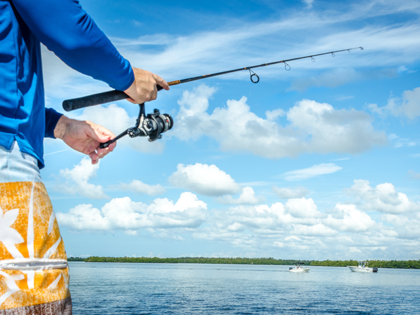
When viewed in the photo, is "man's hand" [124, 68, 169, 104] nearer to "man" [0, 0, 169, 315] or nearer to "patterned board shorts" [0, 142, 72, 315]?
"man" [0, 0, 169, 315]

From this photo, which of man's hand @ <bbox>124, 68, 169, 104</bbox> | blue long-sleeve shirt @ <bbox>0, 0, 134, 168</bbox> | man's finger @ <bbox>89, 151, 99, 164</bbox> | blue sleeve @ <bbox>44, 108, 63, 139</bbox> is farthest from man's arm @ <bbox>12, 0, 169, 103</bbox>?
man's finger @ <bbox>89, 151, 99, 164</bbox>

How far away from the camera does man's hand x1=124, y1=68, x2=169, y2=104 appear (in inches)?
71.5

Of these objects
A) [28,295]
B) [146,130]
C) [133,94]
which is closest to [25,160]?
[28,295]

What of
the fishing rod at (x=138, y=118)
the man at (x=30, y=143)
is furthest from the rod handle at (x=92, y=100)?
the man at (x=30, y=143)

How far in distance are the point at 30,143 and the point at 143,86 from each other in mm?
651

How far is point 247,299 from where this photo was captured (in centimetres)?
6819

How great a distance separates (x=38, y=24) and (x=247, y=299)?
72261mm

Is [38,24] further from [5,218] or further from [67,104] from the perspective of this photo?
[67,104]

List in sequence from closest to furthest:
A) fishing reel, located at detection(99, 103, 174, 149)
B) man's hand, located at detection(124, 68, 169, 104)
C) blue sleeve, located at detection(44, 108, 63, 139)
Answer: man's hand, located at detection(124, 68, 169, 104)
blue sleeve, located at detection(44, 108, 63, 139)
fishing reel, located at detection(99, 103, 174, 149)

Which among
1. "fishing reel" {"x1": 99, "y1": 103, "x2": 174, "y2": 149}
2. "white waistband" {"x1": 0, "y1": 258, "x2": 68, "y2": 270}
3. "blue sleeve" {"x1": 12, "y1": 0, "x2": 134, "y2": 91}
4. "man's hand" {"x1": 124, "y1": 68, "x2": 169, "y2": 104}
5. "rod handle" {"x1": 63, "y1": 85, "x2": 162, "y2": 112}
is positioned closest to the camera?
"white waistband" {"x1": 0, "y1": 258, "x2": 68, "y2": 270}

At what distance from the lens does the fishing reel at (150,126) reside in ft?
8.53

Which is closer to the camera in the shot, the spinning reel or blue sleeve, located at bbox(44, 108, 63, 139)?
blue sleeve, located at bbox(44, 108, 63, 139)

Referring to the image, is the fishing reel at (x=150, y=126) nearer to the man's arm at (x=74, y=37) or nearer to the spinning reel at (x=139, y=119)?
the spinning reel at (x=139, y=119)

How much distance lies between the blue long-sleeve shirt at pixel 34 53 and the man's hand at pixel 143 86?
267 mm
